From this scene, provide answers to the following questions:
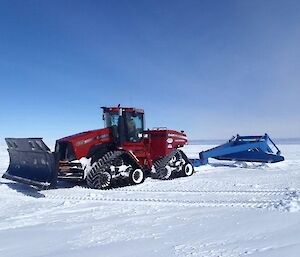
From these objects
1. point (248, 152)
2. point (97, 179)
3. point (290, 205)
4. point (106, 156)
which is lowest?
point (290, 205)

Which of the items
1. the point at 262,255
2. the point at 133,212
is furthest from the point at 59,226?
the point at 262,255

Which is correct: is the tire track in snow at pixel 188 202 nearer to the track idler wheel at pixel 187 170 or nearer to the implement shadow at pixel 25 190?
the implement shadow at pixel 25 190

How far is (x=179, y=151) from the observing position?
40.8ft

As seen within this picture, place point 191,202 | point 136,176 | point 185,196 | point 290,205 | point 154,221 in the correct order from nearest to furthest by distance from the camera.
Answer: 1. point 154,221
2. point 290,205
3. point 191,202
4. point 185,196
5. point 136,176

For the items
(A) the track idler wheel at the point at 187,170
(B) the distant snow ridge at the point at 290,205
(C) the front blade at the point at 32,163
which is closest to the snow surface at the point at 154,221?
(B) the distant snow ridge at the point at 290,205

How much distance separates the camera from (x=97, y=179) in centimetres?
959

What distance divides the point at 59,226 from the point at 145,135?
A: 6.13 meters

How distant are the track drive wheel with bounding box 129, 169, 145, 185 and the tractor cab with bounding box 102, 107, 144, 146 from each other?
0.86m

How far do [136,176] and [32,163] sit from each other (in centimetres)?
272

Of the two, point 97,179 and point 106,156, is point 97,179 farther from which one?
point 106,156

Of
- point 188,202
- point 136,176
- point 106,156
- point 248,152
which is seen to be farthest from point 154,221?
point 248,152

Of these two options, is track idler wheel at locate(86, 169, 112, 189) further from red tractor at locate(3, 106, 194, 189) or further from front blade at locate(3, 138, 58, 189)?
front blade at locate(3, 138, 58, 189)

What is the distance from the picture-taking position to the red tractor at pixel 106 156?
9492 mm

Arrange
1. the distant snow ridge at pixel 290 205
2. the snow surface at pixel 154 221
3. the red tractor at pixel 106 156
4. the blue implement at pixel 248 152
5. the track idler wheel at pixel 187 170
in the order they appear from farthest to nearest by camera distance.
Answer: the blue implement at pixel 248 152 → the track idler wheel at pixel 187 170 → the red tractor at pixel 106 156 → the distant snow ridge at pixel 290 205 → the snow surface at pixel 154 221
